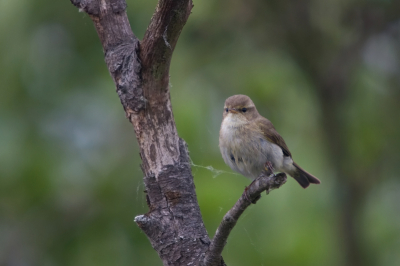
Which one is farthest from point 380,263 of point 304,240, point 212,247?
point 212,247

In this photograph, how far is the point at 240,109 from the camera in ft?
14.1

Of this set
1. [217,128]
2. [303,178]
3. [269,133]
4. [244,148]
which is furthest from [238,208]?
[217,128]

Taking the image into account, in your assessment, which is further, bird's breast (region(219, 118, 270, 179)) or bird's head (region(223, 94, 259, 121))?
bird's head (region(223, 94, 259, 121))

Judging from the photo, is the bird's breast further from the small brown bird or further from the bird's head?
the bird's head

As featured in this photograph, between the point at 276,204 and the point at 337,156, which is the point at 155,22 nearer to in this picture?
the point at 276,204

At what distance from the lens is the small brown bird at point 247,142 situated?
3.98 m

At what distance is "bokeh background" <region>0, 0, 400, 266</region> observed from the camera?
14.2ft

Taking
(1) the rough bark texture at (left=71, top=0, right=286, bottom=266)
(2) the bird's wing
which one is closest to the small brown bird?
(2) the bird's wing

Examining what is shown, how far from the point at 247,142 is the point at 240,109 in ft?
1.34

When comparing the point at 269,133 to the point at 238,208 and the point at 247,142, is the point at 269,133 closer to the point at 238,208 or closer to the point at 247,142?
the point at 247,142

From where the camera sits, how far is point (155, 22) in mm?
2693

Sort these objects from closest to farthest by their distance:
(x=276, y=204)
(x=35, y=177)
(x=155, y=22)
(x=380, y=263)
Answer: (x=155, y=22) → (x=35, y=177) → (x=276, y=204) → (x=380, y=263)

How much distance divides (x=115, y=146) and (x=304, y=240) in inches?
82.0

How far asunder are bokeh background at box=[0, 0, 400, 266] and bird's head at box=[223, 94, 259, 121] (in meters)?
0.31
